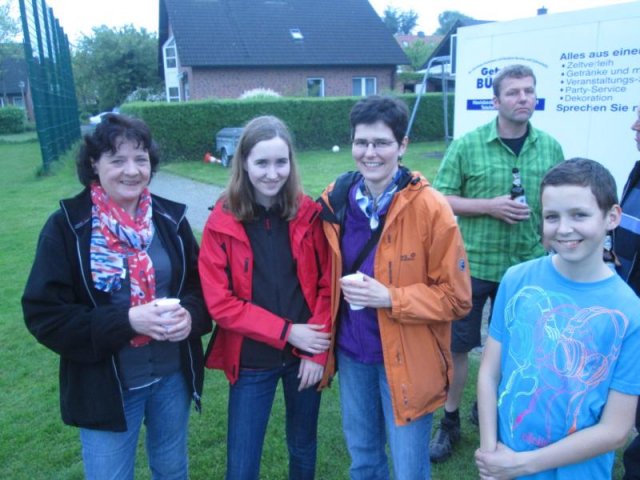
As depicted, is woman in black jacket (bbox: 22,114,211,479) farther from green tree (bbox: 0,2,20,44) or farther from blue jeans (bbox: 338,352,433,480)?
green tree (bbox: 0,2,20,44)

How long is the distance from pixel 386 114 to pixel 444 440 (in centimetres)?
212

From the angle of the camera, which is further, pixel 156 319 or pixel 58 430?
pixel 58 430

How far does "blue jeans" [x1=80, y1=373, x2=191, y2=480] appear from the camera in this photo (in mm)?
2297

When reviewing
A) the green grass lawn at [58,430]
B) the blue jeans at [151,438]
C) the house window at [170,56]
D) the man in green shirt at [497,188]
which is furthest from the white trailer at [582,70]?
the house window at [170,56]

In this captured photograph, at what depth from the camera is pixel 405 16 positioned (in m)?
97.9

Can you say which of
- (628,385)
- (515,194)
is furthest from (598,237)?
(515,194)

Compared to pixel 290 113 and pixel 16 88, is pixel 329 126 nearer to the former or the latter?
pixel 290 113

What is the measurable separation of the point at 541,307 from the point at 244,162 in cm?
139

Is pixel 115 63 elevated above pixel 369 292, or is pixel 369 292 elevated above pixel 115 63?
pixel 115 63

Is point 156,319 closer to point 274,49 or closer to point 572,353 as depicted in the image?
point 572,353

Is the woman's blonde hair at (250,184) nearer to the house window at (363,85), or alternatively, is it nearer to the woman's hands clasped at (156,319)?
the woman's hands clasped at (156,319)

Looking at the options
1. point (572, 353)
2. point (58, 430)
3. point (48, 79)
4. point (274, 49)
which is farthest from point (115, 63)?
point (572, 353)

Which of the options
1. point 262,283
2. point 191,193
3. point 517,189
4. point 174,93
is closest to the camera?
point 262,283

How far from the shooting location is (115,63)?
36156 mm
